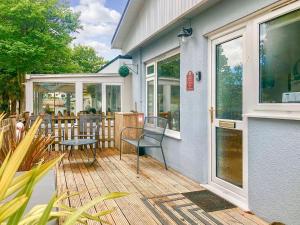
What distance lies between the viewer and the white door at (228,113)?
3.43 m

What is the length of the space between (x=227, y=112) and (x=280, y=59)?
1076 mm

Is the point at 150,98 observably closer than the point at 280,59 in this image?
No

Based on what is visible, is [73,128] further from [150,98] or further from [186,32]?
[186,32]

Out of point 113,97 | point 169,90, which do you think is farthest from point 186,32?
point 113,97

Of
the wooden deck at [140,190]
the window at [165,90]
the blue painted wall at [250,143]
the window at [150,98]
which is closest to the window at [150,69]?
the window at [165,90]

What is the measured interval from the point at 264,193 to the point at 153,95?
4.07 meters

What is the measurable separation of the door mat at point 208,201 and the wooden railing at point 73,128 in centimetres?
363

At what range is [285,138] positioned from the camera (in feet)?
8.68

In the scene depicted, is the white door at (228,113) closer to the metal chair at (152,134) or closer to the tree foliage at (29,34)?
the metal chair at (152,134)

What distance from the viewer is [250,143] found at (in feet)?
10.3

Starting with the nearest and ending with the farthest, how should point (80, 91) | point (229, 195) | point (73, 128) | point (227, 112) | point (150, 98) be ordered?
1. point (229, 195)
2. point (227, 112)
3. point (150, 98)
4. point (73, 128)
5. point (80, 91)

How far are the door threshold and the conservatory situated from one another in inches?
236

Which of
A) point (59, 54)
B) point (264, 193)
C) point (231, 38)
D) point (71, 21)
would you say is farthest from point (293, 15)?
point (71, 21)

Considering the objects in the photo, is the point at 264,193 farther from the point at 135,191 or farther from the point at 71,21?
the point at 71,21
